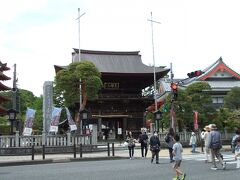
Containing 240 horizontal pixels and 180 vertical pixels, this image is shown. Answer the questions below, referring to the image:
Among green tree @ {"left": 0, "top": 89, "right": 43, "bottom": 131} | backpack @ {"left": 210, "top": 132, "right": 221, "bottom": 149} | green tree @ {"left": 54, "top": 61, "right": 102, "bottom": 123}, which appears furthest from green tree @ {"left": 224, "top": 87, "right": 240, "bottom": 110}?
backpack @ {"left": 210, "top": 132, "right": 221, "bottom": 149}

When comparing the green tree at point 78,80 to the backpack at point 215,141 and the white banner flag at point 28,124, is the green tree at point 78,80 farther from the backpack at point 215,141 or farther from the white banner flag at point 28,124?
the backpack at point 215,141

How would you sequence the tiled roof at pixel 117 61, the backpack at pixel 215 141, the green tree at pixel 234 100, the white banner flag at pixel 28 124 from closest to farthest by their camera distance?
the backpack at pixel 215 141 < the white banner flag at pixel 28 124 < the green tree at pixel 234 100 < the tiled roof at pixel 117 61

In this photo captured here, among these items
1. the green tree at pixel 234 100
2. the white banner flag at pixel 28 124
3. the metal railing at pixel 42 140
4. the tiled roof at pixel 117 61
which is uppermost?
the tiled roof at pixel 117 61

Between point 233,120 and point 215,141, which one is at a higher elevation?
point 233,120

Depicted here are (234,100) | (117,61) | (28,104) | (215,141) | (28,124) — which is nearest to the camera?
(215,141)

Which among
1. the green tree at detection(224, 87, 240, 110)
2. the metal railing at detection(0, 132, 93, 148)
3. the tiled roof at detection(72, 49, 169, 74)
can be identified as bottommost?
the metal railing at detection(0, 132, 93, 148)

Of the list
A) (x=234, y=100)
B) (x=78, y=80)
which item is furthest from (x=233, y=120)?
(x=78, y=80)

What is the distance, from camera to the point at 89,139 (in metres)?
29.9

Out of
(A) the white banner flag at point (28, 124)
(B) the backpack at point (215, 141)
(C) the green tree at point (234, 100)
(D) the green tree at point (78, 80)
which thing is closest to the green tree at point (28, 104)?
(D) the green tree at point (78, 80)

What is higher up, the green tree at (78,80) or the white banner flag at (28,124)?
the green tree at (78,80)

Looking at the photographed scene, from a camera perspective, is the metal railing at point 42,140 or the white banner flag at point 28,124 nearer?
the metal railing at point 42,140

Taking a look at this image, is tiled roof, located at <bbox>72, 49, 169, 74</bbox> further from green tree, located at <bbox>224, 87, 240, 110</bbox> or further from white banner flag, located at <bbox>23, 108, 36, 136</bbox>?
white banner flag, located at <bbox>23, 108, 36, 136</bbox>

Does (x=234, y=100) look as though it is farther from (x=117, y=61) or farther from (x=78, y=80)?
(x=78, y=80)

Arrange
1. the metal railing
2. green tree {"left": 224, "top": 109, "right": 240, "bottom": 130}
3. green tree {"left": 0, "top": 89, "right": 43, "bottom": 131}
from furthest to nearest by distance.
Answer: green tree {"left": 0, "top": 89, "right": 43, "bottom": 131}
green tree {"left": 224, "top": 109, "right": 240, "bottom": 130}
the metal railing
